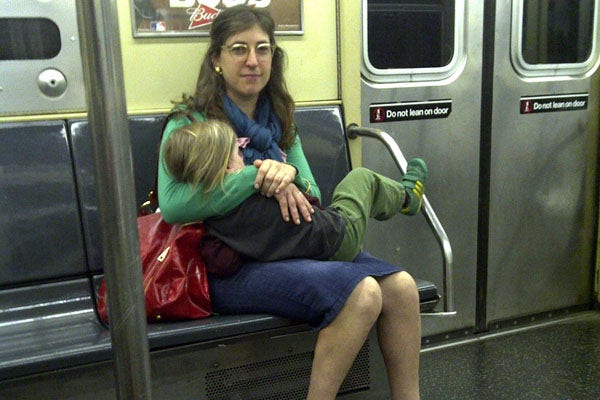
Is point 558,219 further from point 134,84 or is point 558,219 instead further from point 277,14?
point 134,84

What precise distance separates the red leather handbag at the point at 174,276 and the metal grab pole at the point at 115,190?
1.22 metres

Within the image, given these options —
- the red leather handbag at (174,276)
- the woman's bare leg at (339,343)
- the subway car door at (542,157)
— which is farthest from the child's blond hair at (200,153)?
the subway car door at (542,157)

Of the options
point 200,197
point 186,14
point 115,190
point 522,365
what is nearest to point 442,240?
point 200,197

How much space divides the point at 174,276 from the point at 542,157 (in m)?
2.44

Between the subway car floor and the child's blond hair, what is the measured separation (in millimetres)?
1538

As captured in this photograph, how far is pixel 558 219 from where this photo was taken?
364 cm

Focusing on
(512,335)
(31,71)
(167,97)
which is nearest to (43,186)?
(31,71)

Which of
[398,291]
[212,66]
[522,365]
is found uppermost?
[212,66]

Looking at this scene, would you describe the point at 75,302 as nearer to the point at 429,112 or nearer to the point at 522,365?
the point at 429,112

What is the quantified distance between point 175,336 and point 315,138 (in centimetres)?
113

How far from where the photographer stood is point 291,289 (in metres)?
1.89

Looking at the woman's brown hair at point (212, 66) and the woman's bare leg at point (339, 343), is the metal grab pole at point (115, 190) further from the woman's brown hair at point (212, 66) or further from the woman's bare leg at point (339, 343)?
the woman's brown hair at point (212, 66)

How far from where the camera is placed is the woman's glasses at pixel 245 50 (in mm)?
2217

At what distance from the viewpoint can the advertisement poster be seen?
2.30 metres
